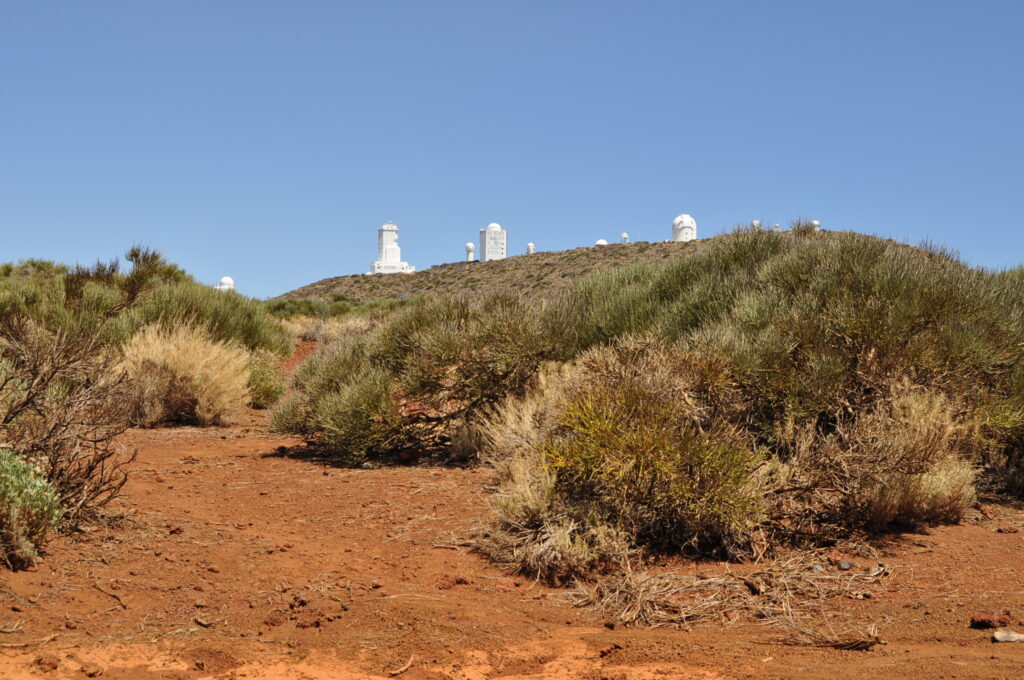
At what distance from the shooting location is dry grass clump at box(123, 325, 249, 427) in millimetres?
11539

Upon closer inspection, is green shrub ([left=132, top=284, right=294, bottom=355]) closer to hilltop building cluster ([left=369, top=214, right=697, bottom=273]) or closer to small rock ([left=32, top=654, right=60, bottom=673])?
small rock ([left=32, top=654, right=60, bottom=673])

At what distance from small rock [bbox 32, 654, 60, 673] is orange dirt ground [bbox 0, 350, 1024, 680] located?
1 cm

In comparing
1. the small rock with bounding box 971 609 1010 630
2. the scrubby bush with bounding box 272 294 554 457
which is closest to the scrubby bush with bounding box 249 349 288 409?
the scrubby bush with bounding box 272 294 554 457

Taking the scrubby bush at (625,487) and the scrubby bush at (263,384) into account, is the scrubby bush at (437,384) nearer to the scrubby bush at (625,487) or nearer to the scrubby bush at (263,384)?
the scrubby bush at (625,487)

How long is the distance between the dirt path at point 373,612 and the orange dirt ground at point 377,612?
0.01m

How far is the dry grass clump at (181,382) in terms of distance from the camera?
37.9 ft

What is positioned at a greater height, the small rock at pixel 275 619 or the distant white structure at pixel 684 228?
the distant white structure at pixel 684 228

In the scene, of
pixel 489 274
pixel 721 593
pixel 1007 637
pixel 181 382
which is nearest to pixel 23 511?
pixel 721 593

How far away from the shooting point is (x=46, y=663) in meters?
4.04

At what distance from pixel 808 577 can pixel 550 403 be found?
267 centimetres

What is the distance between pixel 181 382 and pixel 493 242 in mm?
63870

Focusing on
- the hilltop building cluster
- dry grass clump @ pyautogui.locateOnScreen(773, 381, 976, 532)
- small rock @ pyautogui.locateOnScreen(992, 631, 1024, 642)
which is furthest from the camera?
the hilltop building cluster

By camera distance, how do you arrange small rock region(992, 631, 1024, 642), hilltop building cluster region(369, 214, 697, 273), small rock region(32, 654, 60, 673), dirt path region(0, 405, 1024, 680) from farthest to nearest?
hilltop building cluster region(369, 214, 697, 273) → small rock region(992, 631, 1024, 642) → dirt path region(0, 405, 1024, 680) → small rock region(32, 654, 60, 673)

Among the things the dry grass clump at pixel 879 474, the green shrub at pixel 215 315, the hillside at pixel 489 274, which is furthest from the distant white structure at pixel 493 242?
the dry grass clump at pixel 879 474
